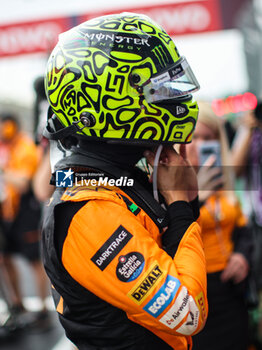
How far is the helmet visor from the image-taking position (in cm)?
134

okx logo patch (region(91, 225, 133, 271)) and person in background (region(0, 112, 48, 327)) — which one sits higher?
okx logo patch (region(91, 225, 133, 271))

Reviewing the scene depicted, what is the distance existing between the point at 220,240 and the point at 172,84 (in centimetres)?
124

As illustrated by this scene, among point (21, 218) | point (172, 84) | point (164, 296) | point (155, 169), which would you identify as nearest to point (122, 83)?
point (172, 84)

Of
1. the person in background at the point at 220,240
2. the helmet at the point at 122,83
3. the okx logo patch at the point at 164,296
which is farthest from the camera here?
the person in background at the point at 220,240

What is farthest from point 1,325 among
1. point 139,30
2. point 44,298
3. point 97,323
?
point 139,30

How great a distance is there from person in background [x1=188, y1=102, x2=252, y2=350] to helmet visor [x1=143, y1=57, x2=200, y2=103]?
0.76 metres

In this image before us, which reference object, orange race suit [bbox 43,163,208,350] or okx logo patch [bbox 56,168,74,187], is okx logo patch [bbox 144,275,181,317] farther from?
okx logo patch [bbox 56,168,74,187]

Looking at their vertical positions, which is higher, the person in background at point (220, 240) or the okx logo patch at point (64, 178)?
the okx logo patch at point (64, 178)

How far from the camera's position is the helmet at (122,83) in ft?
4.32

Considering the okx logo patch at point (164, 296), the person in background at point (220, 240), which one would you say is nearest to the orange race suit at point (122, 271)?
the okx logo patch at point (164, 296)

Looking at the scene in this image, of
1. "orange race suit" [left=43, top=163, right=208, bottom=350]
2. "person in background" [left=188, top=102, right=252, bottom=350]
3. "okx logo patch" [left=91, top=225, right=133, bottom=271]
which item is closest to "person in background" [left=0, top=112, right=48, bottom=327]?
"person in background" [left=188, top=102, right=252, bottom=350]

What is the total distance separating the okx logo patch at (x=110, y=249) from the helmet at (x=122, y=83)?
0.32 m

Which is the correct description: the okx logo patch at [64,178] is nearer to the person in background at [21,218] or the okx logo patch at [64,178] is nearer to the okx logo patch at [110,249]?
the okx logo patch at [110,249]

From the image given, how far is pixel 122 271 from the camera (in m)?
1.20
